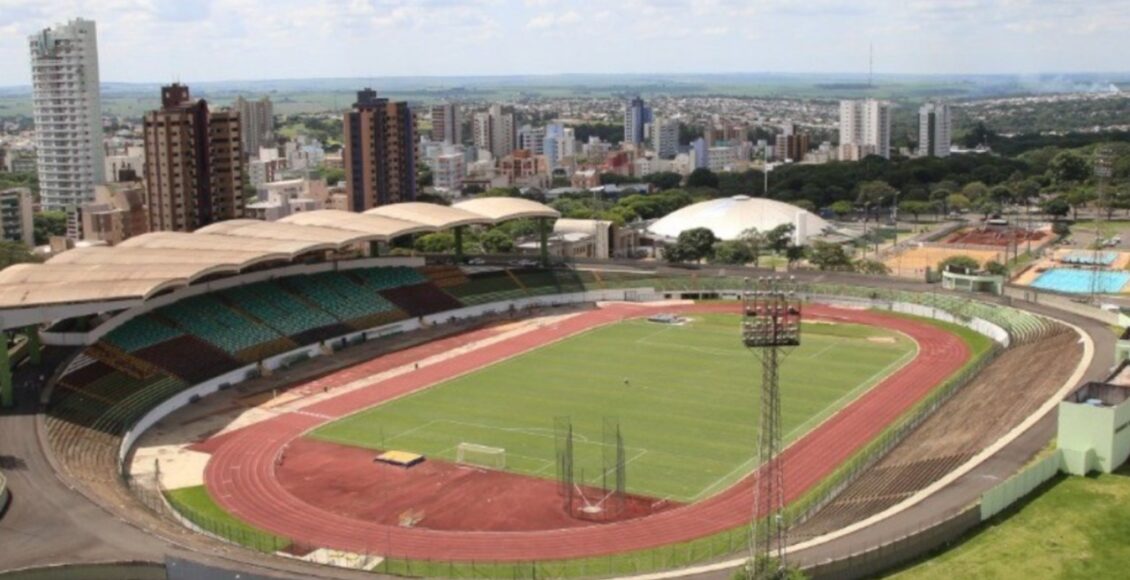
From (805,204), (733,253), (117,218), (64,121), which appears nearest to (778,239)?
(733,253)

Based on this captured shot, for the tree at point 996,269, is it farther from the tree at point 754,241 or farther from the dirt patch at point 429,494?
the dirt patch at point 429,494

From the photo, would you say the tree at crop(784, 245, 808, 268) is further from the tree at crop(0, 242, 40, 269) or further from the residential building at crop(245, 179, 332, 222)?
the tree at crop(0, 242, 40, 269)

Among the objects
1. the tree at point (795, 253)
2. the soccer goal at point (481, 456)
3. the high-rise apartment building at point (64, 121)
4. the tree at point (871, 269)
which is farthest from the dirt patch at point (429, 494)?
the high-rise apartment building at point (64, 121)

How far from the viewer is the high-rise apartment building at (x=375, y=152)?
122 meters

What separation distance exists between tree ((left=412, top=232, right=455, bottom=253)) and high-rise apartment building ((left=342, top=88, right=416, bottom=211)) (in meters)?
30.9

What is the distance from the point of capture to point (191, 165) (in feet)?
317

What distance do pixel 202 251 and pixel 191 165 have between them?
43169 millimetres

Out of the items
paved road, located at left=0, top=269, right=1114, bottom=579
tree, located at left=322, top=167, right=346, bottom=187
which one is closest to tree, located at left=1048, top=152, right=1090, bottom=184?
tree, located at left=322, top=167, right=346, bottom=187

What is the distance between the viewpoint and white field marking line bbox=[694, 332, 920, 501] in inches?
1566

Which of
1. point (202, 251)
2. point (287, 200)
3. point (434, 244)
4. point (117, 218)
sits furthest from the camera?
point (287, 200)

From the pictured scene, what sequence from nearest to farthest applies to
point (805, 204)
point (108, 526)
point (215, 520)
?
point (108, 526), point (215, 520), point (805, 204)

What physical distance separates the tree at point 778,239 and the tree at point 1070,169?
51.7m

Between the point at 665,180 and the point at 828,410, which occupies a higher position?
the point at 665,180

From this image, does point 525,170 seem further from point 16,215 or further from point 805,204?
point 16,215
